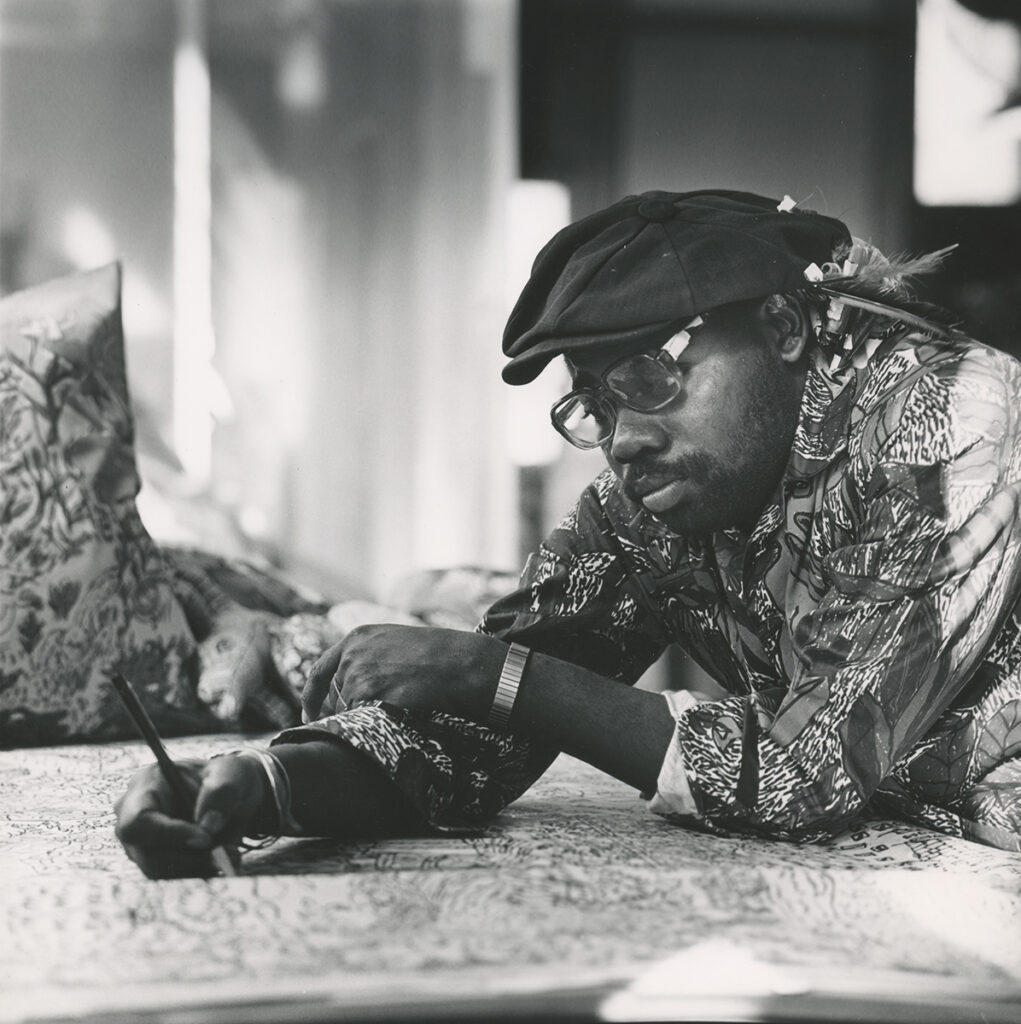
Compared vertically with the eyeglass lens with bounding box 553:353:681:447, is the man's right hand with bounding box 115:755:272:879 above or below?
below

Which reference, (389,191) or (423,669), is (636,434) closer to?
(423,669)

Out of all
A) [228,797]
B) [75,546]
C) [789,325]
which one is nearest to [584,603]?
[789,325]

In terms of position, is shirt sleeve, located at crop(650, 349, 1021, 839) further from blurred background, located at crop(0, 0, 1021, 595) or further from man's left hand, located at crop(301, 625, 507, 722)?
blurred background, located at crop(0, 0, 1021, 595)

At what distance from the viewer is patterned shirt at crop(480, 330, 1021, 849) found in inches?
43.9

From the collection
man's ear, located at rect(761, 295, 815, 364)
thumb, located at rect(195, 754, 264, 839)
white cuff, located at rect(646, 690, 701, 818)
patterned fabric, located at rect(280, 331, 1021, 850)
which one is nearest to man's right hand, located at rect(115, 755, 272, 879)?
thumb, located at rect(195, 754, 264, 839)

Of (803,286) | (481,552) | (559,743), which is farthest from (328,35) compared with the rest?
(559,743)

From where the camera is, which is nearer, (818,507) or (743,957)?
(743,957)

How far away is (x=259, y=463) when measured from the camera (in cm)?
357

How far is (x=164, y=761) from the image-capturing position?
98cm

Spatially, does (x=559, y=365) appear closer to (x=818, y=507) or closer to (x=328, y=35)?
(x=328, y=35)

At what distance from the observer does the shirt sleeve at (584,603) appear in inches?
56.7

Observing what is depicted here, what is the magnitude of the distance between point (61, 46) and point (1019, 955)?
3.30 m

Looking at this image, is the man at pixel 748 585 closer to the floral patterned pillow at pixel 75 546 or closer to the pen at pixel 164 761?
the pen at pixel 164 761

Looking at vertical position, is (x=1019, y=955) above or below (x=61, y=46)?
below
